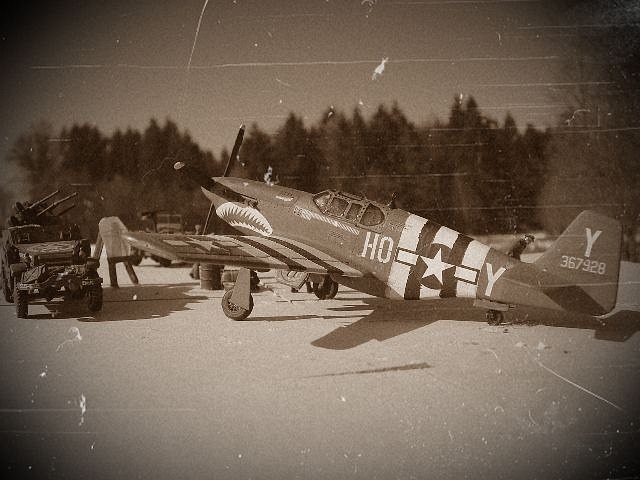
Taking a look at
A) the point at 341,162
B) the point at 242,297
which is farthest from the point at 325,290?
the point at 341,162

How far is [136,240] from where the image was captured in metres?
5.53

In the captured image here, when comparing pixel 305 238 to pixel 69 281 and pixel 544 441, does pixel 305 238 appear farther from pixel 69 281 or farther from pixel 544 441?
pixel 544 441

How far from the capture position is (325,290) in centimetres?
920

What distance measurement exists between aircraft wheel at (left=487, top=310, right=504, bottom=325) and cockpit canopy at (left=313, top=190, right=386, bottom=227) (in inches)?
94.1

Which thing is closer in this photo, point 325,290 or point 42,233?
point 42,233

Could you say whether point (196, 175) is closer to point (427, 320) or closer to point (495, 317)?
point (427, 320)

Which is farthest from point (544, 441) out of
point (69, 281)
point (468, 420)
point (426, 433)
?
point (69, 281)

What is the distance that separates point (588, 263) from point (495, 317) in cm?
198

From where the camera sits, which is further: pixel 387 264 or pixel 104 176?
pixel 104 176

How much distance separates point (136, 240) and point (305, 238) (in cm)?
308

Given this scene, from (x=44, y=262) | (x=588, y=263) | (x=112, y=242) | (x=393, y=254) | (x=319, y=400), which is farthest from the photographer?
(x=112, y=242)

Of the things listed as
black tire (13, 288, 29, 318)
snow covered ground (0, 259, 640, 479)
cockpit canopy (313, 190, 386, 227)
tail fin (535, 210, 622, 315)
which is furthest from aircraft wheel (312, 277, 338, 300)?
black tire (13, 288, 29, 318)

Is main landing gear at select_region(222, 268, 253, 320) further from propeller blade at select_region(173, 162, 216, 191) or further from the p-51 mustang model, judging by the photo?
propeller blade at select_region(173, 162, 216, 191)

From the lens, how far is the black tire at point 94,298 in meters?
7.58
